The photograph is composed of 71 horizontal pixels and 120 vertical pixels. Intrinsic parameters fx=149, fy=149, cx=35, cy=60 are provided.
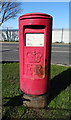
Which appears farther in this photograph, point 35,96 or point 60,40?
point 60,40

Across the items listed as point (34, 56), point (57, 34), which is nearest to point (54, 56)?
point (34, 56)

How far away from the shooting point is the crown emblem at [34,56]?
2752 millimetres

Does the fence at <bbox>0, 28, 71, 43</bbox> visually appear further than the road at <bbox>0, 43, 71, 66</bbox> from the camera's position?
Yes

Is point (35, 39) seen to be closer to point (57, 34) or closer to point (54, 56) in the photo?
point (54, 56)

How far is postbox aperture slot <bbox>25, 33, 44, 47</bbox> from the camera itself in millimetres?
2734

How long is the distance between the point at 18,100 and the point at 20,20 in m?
1.66

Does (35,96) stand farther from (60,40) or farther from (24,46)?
(60,40)

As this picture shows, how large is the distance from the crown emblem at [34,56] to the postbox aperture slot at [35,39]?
0.15 m

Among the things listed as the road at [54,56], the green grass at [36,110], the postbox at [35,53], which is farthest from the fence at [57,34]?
the postbox at [35,53]

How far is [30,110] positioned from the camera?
2809mm

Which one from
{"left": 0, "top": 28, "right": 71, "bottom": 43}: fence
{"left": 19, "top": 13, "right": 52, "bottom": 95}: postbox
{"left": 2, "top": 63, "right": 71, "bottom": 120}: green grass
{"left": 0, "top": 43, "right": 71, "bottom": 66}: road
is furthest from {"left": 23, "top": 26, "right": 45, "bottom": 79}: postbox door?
{"left": 0, "top": 28, "right": 71, "bottom": 43}: fence

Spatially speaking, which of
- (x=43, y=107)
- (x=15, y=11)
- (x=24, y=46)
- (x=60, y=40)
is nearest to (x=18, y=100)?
(x=43, y=107)

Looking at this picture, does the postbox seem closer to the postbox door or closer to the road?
the postbox door

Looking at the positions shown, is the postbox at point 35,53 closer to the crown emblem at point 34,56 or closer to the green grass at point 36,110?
the crown emblem at point 34,56
